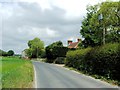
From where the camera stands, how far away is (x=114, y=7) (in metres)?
44.9

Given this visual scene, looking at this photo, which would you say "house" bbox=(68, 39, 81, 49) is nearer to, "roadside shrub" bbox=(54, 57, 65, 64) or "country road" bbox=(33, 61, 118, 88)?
"roadside shrub" bbox=(54, 57, 65, 64)

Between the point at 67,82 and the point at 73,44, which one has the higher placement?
the point at 73,44

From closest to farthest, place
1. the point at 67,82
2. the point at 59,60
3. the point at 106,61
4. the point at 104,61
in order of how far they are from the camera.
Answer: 1. the point at 67,82
2. the point at 106,61
3. the point at 104,61
4. the point at 59,60

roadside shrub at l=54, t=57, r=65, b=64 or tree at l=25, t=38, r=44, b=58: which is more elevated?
tree at l=25, t=38, r=44, b=58

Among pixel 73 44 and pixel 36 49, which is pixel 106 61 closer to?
pixel 73 44

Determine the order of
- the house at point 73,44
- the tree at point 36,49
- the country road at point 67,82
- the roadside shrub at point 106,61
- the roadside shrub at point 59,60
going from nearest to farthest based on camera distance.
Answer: the country road at point 67,82, the roadside shrub at point 106,61, the roadside shrub at point 59,60, the house at point 73,44, the tree at point 36,49

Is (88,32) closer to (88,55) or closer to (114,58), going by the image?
(88,55)

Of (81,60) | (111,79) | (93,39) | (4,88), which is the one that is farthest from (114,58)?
(93,39)

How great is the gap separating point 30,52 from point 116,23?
122 m

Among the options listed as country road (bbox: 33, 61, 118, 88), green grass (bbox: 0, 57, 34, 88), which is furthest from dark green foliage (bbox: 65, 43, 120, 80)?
green grass (bbox: 0, 57, 34, 88)

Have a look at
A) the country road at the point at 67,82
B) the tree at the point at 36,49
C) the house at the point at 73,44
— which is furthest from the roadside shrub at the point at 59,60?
the tree at the point at 36,49

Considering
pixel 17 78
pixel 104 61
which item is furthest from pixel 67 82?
pixel 104 61

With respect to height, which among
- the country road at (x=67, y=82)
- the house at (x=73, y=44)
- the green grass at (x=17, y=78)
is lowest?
the country road at (x=67, y=82)

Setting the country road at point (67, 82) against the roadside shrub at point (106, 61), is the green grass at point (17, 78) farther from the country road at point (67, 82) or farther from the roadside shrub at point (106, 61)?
the roadside shrub at point (106, 61)
